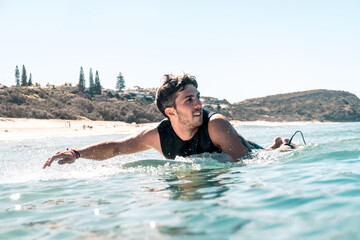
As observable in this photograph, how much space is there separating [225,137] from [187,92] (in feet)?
2.56

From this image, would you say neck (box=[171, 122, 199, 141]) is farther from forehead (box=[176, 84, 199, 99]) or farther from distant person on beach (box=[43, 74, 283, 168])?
forehead (box=[176, 84, 199, 99])

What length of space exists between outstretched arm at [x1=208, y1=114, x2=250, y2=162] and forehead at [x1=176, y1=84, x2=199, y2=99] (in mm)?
422

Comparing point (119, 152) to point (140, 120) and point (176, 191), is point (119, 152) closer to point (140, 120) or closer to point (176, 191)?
point (176, 191)

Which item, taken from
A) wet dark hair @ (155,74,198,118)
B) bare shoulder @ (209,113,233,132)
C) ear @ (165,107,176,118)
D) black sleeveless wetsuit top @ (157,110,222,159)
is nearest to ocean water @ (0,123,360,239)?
black sleeveless wetsuit top @ (157,110,222,159)

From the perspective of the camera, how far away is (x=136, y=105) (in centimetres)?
5638

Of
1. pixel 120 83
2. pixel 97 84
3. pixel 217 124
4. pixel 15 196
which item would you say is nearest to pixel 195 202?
pixel 217 124

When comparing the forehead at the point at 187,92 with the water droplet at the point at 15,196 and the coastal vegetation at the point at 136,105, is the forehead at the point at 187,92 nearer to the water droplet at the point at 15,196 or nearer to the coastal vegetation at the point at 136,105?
the water droplet at the point at 15,196

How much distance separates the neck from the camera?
15.7 feet

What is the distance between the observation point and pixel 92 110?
4525 cm

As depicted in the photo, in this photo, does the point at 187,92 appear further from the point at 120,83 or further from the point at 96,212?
the point at 120,83

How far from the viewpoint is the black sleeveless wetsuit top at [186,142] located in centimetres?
476

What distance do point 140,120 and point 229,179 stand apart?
144ft

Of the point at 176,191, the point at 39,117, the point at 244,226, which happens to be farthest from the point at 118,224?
the point at 39,117

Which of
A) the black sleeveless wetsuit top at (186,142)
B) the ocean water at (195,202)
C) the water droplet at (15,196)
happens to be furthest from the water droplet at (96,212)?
the black sleeveless wetsuit top at (186,142)
